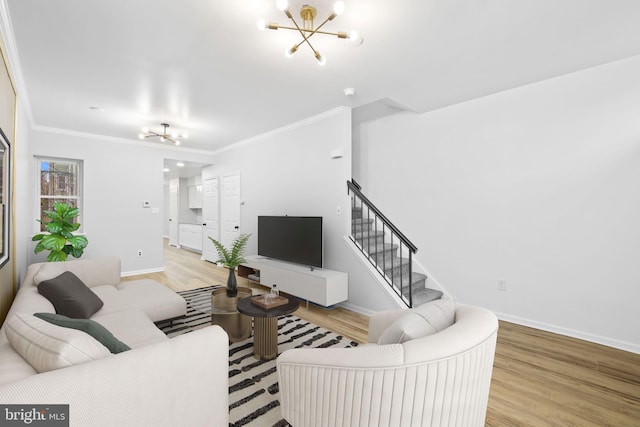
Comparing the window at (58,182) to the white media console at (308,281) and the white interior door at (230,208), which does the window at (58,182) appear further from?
the white media console at (308,281)

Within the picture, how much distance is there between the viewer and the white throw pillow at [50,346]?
3.47 feet

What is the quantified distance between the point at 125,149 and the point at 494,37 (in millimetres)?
6123

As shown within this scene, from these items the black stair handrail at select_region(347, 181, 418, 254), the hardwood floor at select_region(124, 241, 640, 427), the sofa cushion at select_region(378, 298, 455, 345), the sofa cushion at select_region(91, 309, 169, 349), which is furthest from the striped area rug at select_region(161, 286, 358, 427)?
the black stair handrail at select_region(347, 181, 418, 254)

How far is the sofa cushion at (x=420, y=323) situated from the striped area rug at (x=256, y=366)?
970 millimetres

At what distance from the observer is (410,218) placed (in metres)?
4.30

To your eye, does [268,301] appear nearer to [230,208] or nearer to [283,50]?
[283,50]

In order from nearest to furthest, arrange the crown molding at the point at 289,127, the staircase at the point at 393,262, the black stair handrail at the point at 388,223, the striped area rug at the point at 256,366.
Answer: the striped area rug at the point at 256,366, the black stair handrail at the point at 388,223, the staircase at the point at 393,262, the crown molding at the point at 289,127

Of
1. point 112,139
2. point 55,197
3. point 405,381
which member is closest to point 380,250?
point 405,381

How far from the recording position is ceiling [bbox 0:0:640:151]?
2.00 metres

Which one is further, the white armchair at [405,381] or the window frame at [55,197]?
the window frame at [55,197]

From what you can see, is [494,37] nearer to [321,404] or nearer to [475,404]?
[475,404]

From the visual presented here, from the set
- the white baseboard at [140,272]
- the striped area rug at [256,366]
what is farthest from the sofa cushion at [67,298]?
the white baseboard at [140,272]

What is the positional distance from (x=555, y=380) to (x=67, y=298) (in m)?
3.85

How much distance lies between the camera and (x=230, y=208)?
20.6 ft
